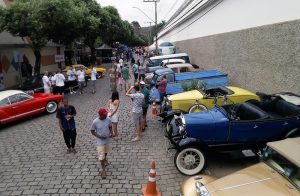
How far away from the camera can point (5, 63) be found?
77.5ft

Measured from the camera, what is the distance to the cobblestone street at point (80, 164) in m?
6.80

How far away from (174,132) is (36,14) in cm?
1286

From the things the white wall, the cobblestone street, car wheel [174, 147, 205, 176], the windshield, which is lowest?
the cobblestone street

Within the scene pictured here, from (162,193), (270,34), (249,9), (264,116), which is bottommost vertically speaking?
(162,193)

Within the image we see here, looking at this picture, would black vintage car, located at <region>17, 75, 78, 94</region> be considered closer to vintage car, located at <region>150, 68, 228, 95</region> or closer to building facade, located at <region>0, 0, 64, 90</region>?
building facade, located at <region>0, 0, 64, 90</region>

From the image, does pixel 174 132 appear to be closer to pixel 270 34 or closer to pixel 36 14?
pixel 270 34

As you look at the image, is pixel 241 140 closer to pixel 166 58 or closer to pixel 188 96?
pixel 188 96

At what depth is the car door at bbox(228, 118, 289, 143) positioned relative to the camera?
721 centimetres

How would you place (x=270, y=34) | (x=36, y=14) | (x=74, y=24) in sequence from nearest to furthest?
(x=270, y=34), (x=36, y=14), (x=74, y=24)

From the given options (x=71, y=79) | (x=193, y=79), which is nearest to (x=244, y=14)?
(x=193, y=79)

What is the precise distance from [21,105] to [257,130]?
31.2 feet

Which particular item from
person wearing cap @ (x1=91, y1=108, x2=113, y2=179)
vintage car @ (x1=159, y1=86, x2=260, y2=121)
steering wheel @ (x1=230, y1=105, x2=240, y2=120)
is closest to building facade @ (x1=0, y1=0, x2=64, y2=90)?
vintage car @ (x1=159, y1=86, x2=260, y2=121)

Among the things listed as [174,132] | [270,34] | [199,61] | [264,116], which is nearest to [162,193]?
[174,132]

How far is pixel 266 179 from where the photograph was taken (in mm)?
4730
